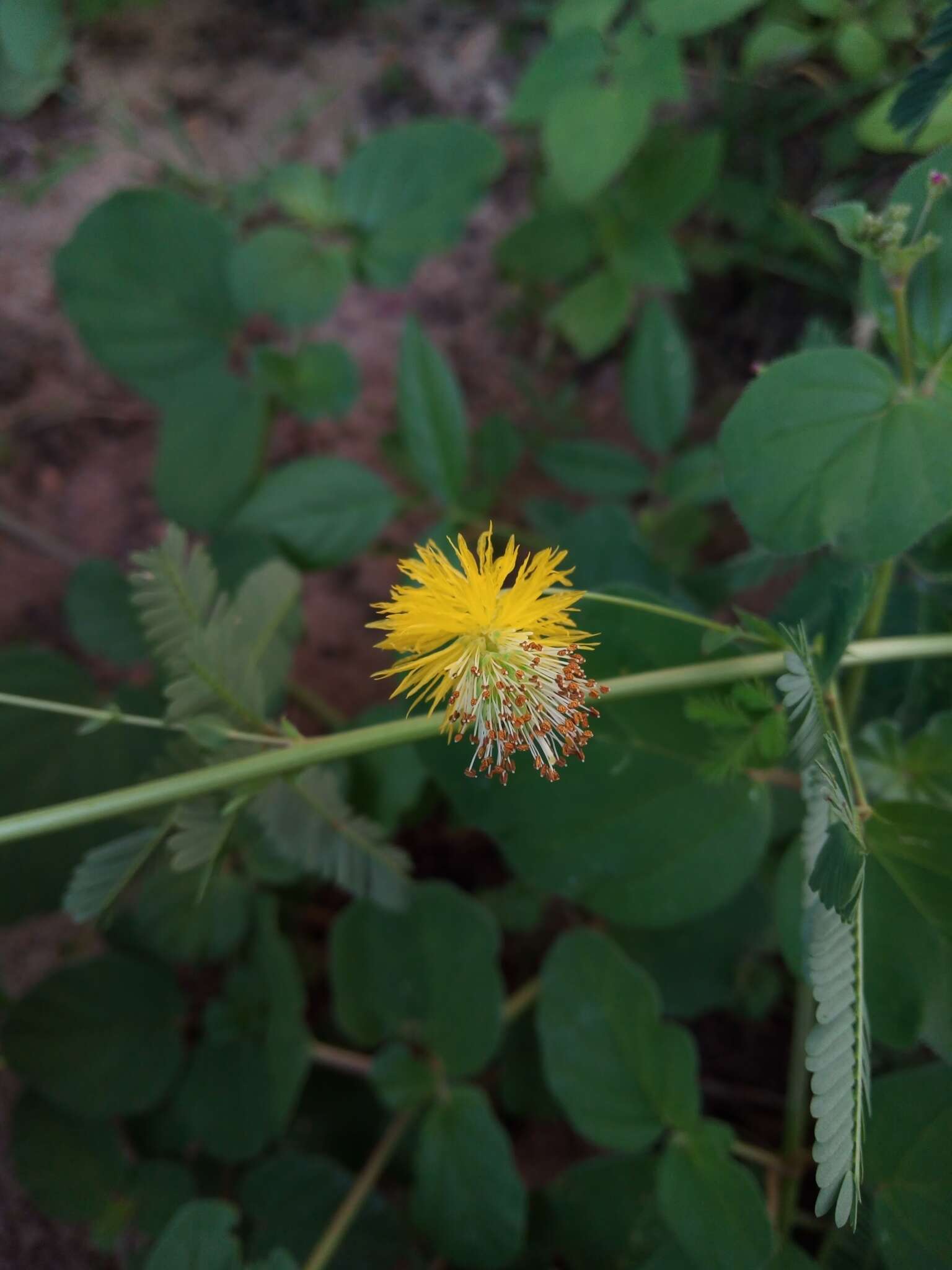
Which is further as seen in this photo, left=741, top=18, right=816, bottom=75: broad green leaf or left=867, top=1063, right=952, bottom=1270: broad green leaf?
left=741, top=18, right=816, bottom=75: broad green leaf

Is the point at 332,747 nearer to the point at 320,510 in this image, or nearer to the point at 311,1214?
the point at 320,510

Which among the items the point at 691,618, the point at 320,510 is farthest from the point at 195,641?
the point at 320,510

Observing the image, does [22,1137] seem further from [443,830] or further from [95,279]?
[95,279]

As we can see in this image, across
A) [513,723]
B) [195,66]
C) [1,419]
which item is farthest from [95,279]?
[513,723]

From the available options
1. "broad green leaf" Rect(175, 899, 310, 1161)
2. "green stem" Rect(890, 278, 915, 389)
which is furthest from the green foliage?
"broad green leaf" Rect(175, 899, 310, 1161)

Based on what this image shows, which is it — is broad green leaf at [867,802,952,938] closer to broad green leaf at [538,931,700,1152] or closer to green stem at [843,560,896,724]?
green stem at [843,560,896,724]

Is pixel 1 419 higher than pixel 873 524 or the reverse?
higher
